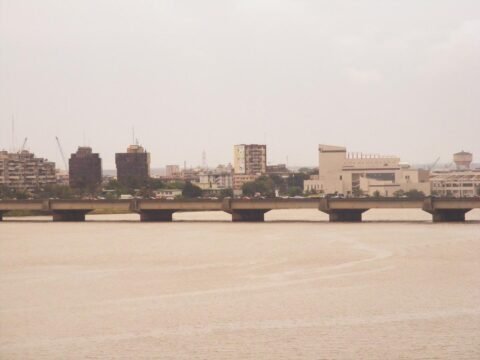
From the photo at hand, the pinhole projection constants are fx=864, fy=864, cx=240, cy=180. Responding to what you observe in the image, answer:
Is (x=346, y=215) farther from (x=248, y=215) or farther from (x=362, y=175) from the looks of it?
(x=362, y=175)

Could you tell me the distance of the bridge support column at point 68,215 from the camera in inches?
3311

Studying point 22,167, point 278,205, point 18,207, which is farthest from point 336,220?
point 22,167

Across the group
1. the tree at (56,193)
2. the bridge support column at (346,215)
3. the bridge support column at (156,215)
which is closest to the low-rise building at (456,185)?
the tree at (56,193)

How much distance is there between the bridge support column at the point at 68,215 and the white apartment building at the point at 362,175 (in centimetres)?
9488

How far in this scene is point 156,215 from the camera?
82.6 m

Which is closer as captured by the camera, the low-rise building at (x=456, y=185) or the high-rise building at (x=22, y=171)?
the low-rise building at (x=456, y=185)

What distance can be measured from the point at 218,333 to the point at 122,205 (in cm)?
5926

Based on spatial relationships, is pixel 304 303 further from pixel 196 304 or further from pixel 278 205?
pixel 278 205

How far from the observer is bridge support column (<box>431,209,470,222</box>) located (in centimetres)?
7112

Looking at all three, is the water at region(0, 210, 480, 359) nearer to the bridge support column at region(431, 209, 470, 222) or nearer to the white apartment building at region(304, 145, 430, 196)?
the bridge support column at region(431, 209, 470, 222)

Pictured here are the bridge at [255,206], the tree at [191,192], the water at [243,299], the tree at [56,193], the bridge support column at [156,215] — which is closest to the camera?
the water at [243,299]

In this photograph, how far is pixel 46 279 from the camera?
34.2 meters

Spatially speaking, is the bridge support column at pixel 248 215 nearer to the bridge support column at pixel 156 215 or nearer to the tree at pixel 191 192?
the bridge support column at pixel 156 215

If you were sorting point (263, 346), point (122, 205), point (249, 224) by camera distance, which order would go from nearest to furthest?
point (263, 346) → point (249, 224) → point (122, 205)
